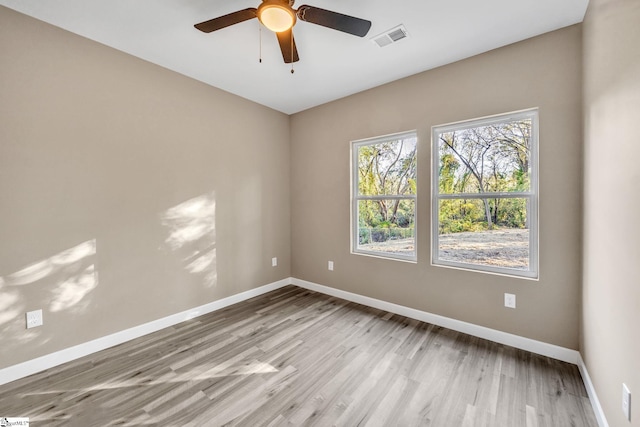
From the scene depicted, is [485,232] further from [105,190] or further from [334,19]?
[105,190]

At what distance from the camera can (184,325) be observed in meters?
2.85

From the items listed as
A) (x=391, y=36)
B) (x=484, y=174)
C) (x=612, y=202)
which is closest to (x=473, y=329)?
(x=484, y=174)

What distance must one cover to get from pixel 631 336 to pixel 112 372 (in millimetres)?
3259

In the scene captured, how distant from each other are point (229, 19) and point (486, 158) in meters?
2.50

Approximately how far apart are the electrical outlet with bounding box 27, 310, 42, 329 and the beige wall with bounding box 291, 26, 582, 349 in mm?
2834

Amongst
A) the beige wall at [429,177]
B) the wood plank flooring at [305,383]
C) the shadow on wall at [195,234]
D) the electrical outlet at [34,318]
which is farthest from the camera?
the shadow on wall at [195,234]

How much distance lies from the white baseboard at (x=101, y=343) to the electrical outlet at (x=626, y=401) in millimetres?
3390

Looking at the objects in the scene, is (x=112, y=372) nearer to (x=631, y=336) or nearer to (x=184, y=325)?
(x=184, y=325)

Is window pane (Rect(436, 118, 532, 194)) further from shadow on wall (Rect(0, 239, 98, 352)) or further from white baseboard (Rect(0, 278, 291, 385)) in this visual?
shadow on wall (Rect(0, 239, 98, 352))

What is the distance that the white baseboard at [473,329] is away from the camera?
85.8 inches

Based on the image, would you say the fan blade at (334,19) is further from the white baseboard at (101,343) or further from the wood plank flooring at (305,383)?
the white baseboard at (101,343)

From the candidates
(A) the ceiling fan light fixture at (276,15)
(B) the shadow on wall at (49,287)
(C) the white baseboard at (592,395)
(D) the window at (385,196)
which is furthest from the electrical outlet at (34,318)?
(C) the white baseboard at (592,395)

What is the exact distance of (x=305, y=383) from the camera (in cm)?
194

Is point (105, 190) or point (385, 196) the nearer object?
point (105, 190)
